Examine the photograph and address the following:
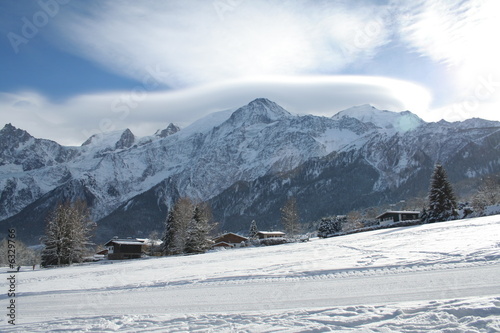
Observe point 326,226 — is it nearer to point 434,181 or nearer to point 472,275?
point 434,181

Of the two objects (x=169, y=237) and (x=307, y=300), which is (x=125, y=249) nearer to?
(x=169, y=237)

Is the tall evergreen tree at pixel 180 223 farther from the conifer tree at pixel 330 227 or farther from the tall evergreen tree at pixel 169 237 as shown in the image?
the conifer tree at pixel 330 227

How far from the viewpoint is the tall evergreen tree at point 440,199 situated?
56125mm

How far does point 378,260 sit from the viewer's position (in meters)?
17.7

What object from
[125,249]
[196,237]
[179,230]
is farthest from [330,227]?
[125,249]

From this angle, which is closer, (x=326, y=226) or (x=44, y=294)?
(x=44, y=294)

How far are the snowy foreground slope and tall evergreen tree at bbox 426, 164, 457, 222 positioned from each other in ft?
135

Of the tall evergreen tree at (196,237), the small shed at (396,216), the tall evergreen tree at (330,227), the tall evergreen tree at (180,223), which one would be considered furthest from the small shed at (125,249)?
the small shed at (396,216)

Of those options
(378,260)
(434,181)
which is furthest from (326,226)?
(378,260)

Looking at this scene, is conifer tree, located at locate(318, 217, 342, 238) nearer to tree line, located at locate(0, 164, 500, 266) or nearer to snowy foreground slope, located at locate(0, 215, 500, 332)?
tree line, located at locate(0, 164, 500, 266)

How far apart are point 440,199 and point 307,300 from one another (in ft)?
173

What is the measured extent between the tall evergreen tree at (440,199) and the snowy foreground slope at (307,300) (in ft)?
135

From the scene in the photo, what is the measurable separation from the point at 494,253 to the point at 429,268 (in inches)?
120

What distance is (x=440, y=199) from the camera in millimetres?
57438
